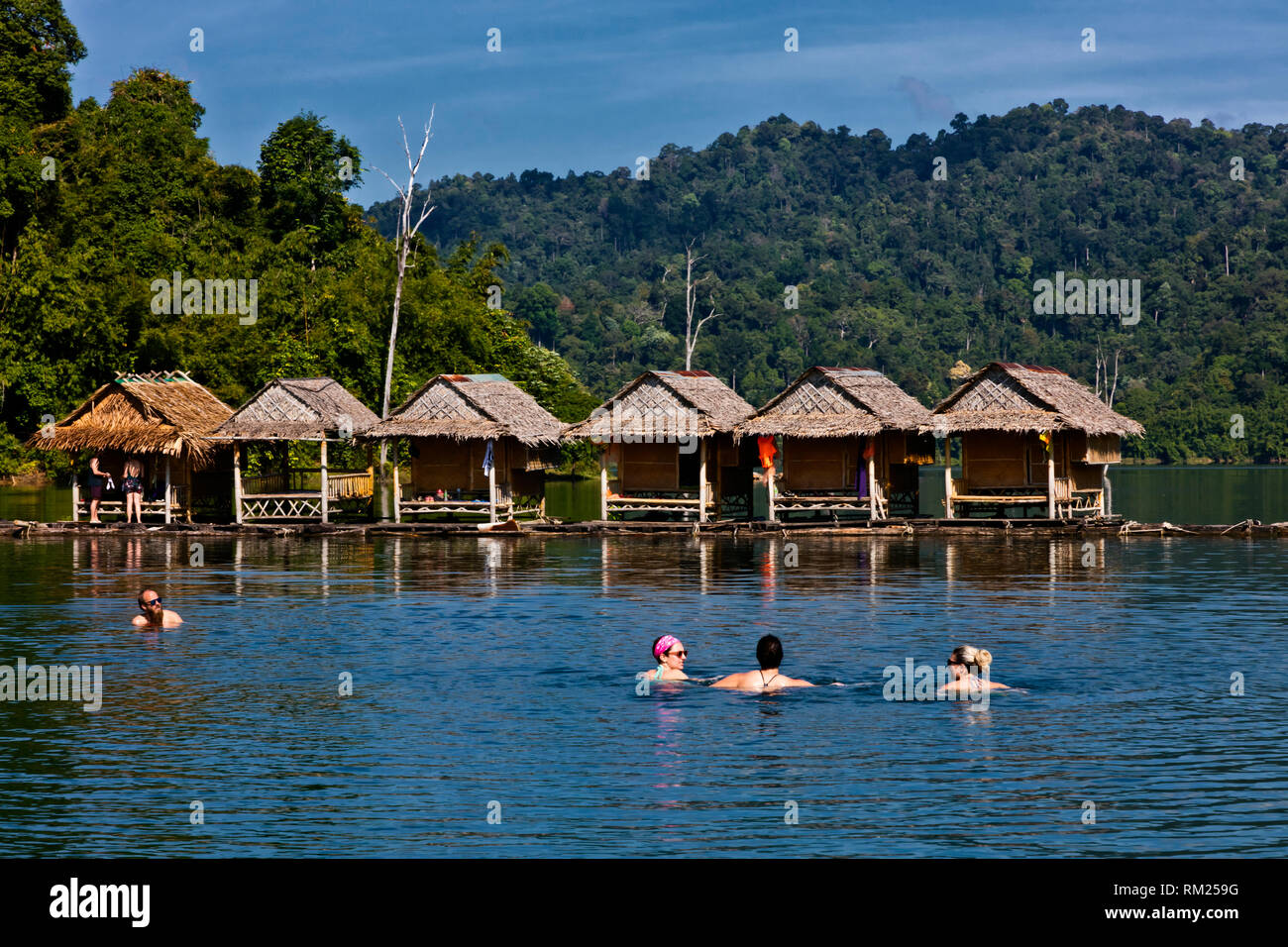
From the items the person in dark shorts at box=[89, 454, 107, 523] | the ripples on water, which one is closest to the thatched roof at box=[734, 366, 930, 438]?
the ripples on water

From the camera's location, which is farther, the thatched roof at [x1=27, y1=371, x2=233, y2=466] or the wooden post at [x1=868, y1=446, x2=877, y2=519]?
the wooden post at [x1=868, y1=446, x2=877, y2=519]

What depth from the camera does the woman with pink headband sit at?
17.4 meters

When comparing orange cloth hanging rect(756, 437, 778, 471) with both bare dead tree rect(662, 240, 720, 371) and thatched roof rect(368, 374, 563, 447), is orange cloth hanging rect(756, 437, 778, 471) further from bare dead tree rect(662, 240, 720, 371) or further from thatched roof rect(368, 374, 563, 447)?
bare dead tree rect(662, 240, 720, 371)

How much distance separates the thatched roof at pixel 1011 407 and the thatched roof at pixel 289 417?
16.4m

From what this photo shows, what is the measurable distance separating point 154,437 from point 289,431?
357 cm

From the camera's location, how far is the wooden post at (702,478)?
4100 centimetres

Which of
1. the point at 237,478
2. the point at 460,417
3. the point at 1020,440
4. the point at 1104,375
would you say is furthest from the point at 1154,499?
the point at 1104,375

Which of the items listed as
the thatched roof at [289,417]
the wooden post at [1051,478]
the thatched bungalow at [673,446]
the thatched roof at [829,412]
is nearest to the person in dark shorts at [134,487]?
the thatched roof at [289,417]

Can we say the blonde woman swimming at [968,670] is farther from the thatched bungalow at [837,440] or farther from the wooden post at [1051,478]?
the wooden post at [1051,478]

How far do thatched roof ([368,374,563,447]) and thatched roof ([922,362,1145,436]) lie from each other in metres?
11.1
